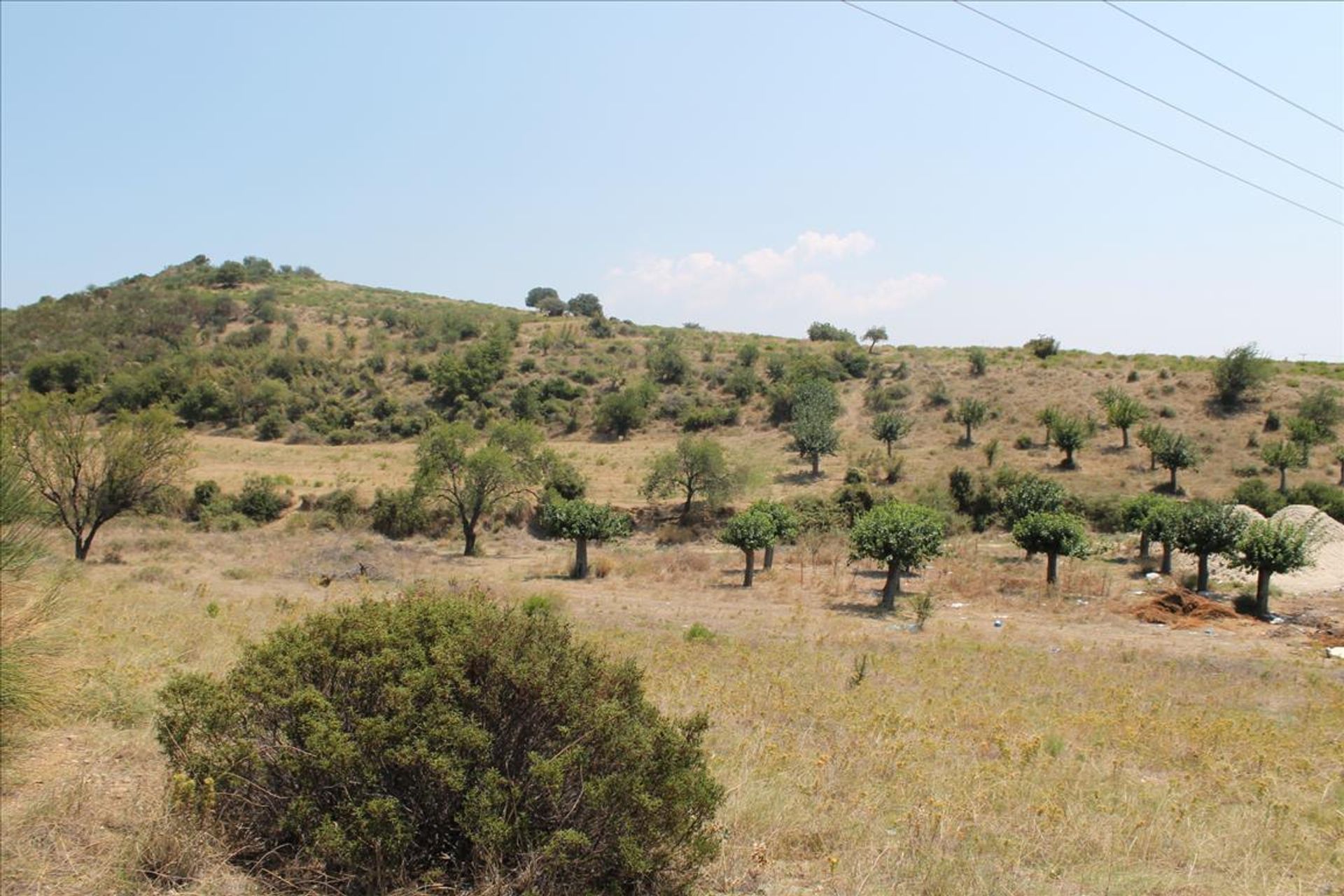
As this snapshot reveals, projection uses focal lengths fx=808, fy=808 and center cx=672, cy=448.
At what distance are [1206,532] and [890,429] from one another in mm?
22298

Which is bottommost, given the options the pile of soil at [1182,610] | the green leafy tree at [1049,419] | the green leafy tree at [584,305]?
the pile of soil at [1182,610]

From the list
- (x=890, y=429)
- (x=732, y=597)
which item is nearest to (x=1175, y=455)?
(x=890, y=429)

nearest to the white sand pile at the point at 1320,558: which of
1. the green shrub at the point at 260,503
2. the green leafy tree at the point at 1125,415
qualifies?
the green leafy tree at the point at 1125,415

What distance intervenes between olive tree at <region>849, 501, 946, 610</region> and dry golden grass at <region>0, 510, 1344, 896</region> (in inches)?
88.7

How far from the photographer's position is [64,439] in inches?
1008

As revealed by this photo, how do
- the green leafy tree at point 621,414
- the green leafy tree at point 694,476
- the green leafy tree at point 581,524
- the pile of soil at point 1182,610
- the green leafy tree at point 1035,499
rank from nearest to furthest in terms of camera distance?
1. the pile of soil at point 1182,610
2. the green leafy tree at point 581,524
3. the green leafy tree at point 1035,499
4. the green leafy tree at point 694,476
5. the green leafy tree at point 621,414

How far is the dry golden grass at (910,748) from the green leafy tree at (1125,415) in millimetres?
26342

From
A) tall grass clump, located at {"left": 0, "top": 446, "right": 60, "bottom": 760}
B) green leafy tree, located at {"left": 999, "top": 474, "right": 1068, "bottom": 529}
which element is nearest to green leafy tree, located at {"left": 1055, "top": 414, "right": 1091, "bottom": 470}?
green leafy tree, located at {"left": 999, "top": 474, "right": 1068, "bottom": 529}

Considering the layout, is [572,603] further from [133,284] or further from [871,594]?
[133,284]

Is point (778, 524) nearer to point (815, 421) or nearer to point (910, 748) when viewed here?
point (815, 421)

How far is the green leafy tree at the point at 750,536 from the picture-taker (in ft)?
81.9

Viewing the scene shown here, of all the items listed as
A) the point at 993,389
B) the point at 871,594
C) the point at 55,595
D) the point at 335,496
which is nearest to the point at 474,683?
the point at 55,595

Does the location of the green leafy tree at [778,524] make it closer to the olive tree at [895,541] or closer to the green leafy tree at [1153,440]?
the olive tree at [895,541]

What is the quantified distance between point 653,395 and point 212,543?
30.3 meters
